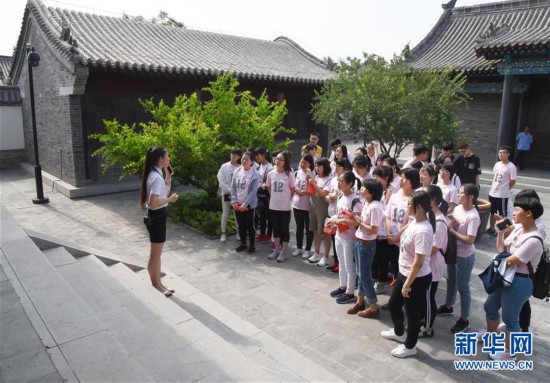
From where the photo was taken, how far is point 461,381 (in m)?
3.99

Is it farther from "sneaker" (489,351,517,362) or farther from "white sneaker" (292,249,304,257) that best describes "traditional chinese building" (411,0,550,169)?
"sneaker" (489,351,517,362)

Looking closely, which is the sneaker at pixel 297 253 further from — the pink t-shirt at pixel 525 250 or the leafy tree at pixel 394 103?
the leafy tree at pixel 394 103

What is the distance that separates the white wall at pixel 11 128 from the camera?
16281mm

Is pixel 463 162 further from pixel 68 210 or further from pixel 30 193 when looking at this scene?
pixel 30 193

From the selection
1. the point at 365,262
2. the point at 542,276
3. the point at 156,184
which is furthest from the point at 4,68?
the point at 542,276

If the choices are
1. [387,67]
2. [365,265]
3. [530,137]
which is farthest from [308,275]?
[530,137]

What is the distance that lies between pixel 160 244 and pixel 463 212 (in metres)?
3.61

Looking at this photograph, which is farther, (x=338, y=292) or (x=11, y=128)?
(x=11, y=128)

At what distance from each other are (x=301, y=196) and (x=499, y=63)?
1003cm

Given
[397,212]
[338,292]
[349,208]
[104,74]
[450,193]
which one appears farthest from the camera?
[104,74]

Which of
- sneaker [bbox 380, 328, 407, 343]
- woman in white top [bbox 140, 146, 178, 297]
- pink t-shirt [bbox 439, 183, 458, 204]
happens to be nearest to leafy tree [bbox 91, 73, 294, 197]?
woman in white top [bbox 140, 146, 178, 297]

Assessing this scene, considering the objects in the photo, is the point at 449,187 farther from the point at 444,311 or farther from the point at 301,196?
the point at 301,196

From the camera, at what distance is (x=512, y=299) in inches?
159

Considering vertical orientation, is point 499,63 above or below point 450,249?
above
